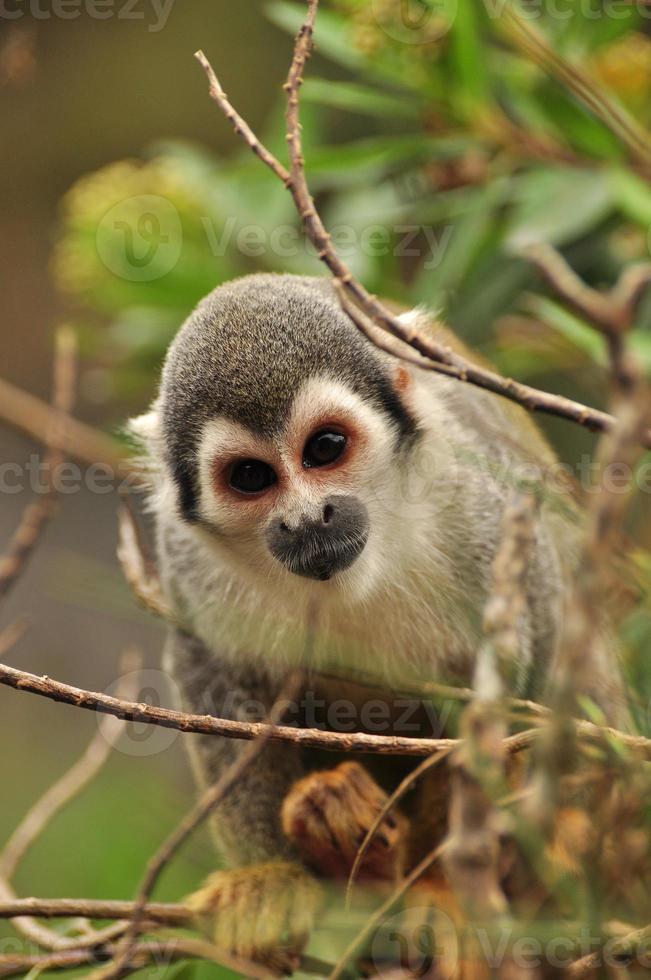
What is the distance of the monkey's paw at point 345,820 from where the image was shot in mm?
2648

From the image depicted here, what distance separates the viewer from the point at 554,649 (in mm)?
2992

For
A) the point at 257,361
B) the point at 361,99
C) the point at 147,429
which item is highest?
the point at 361,99

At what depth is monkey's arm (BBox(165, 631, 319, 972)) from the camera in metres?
2.74

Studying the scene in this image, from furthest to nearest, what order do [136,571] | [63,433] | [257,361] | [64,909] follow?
1. [63,433]
2. [136,571]
3. [257,361]
4. [64,909]

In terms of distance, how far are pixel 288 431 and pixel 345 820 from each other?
986mm

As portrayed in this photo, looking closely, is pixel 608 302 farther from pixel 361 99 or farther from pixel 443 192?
pixel 443 192

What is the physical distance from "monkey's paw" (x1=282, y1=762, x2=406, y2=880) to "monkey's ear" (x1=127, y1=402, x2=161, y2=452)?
3.47ft

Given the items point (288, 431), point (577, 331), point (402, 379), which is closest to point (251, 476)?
point (288, 431)

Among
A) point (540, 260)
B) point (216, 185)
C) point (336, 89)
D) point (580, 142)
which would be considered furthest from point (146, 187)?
point (540, 260)

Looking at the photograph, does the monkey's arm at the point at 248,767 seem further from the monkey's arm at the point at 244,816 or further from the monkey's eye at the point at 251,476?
the monkey's eye at the point at 251,476

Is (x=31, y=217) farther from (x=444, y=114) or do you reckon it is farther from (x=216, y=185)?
(x=444, y=114)

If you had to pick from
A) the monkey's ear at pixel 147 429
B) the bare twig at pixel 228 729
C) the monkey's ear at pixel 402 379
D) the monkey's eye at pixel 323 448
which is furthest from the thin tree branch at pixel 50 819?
the monkey's ear at pixel 402 379

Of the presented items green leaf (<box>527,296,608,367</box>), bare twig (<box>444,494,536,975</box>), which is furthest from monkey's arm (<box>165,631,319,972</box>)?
bare twig (<box>444,494,536,975</box>)

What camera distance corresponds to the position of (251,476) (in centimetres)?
274
